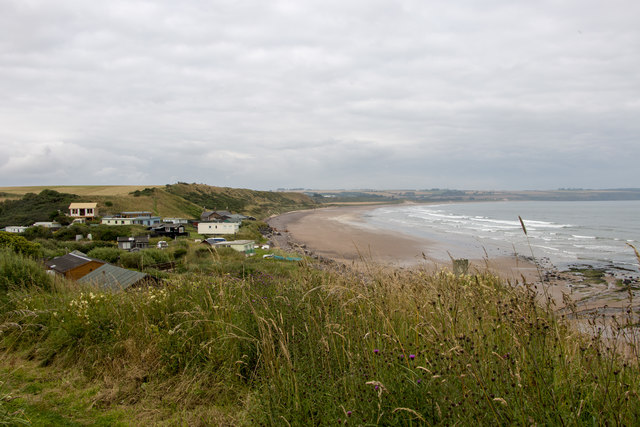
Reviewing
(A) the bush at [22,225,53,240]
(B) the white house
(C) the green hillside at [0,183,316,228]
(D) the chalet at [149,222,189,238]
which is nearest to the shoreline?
(B) the white house

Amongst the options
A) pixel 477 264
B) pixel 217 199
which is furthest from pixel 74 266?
pixel 217 199

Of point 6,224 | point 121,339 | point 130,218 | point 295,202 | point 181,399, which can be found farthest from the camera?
point 295,202

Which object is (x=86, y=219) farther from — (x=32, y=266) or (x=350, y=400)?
(x=350, y=400)

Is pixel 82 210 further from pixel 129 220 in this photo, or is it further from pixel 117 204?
pixel 117 204

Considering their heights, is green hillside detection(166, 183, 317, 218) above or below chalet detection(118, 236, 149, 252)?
above

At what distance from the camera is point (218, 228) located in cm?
5938

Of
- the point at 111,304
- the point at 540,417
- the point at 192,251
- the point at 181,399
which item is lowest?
the point at 192,251

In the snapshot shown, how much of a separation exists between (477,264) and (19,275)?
84.0 feet

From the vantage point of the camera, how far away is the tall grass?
2340 mm

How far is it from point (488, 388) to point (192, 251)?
4064 cm

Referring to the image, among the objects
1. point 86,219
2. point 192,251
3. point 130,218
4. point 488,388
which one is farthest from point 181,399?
point 86,219

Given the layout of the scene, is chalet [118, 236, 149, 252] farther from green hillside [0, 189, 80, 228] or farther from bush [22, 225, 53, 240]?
green hillside [0, 189, 80, 228]

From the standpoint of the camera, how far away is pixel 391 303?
4156 mm

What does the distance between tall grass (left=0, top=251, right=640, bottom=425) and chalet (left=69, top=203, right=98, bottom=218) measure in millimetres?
70089
